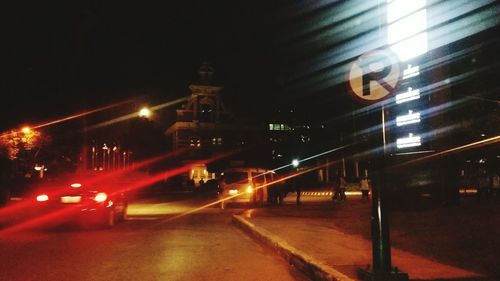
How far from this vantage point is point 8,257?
9281 millimetres

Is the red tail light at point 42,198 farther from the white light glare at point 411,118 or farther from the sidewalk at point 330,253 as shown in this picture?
the white light glare at point 411,118

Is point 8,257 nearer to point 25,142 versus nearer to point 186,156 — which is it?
point 25,142

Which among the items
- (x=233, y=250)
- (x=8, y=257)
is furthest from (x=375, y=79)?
(x=8, y=257)

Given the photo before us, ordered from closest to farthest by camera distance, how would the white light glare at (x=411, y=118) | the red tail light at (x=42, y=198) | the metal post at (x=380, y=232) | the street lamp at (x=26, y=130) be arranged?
1. the metal post at (x=380, y=232)
2. the red tail light at (x=42, y=198)
3. the white light glare at (x=411, y=118)
4. the street lamp at (x=26, y=130)

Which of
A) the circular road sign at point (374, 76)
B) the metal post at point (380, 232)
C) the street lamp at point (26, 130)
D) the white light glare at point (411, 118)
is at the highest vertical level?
the street lamp at point (26, 130)

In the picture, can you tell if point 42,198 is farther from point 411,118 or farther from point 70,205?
point 411,118

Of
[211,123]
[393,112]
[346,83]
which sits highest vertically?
[211,123]

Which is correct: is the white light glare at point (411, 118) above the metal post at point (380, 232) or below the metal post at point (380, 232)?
above

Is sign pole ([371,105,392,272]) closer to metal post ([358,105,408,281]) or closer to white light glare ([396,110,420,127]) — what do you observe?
metal post ([358,105,408,281])

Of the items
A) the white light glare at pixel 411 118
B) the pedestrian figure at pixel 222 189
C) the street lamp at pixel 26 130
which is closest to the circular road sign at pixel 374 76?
the white light glare at pixel 411 118

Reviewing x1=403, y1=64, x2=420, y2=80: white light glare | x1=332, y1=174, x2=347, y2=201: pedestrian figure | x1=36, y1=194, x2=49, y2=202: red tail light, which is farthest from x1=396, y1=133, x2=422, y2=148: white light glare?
x1=36, y1=194, x2=49, y2=202: red tail light

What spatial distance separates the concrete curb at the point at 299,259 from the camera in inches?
280

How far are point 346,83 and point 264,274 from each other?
10.4ft

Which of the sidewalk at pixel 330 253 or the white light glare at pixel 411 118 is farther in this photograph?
the white light glare at pixel 411 118
